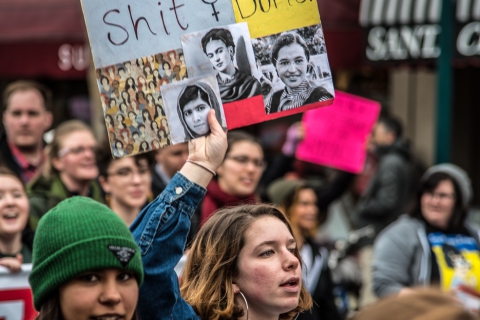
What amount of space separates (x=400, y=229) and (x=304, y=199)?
0.94 metres

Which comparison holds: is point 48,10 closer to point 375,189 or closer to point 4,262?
point 375,189

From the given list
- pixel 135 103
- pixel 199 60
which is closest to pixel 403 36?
pixel 199 60

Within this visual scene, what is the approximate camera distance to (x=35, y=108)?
5.88 meters

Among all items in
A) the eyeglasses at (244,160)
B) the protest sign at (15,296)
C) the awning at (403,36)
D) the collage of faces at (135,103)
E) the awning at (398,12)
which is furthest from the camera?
the awning at (398,12)

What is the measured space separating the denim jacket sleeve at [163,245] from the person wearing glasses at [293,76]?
0.56 m

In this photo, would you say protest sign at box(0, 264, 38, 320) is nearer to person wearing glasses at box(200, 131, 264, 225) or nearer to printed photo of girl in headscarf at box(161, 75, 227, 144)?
person wearing glasses at box(200, 131, 264, 225)

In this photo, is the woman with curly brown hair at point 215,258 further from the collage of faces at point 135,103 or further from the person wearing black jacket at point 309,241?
the person wearing black jacket at point 309,241

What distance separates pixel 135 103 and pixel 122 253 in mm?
719

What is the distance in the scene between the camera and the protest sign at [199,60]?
3025mm

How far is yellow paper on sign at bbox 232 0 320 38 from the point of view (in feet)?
10.4

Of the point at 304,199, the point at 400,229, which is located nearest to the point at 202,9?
the point at 400,229

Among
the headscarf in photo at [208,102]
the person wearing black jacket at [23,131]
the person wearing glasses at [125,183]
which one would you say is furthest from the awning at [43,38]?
the headscarf in photo at [208,102]

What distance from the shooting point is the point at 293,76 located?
3.19m

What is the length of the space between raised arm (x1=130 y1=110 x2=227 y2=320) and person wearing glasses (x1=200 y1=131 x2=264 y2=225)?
220 centimetres
